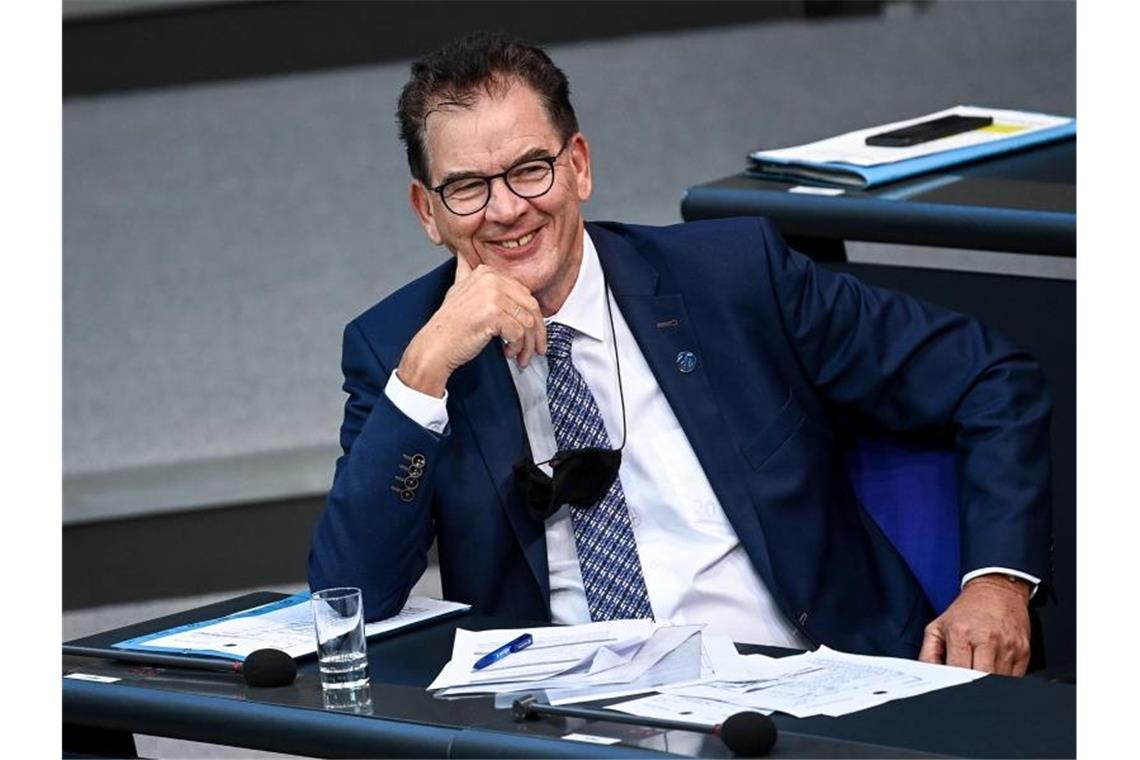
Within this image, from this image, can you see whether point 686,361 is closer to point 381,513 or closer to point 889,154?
point 381,513

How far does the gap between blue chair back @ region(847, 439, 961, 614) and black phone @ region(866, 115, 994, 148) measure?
2.71ft

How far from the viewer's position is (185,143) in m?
7.36

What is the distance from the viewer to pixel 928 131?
11.3 feet

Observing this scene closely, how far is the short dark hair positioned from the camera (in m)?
2.57

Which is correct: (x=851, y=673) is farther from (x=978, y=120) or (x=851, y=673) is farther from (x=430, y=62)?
(x=978, y=120)

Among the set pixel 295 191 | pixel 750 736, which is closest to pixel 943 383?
pixel 750 736

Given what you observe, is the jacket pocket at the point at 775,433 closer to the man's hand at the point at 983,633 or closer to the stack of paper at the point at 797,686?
the man's hand at the point at 983,633

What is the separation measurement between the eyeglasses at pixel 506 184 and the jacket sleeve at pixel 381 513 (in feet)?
0.91

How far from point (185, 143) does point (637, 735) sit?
5746 mm

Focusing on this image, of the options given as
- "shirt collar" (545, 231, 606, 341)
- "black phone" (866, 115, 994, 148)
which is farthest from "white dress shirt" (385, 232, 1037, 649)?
"black phone" (866, 115, 994, 148)

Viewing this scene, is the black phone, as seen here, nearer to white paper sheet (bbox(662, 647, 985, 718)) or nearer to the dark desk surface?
the dark desk surface

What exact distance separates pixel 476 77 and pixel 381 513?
54 cm

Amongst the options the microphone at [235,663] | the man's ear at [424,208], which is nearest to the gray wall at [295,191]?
the man's ear at [424,208]

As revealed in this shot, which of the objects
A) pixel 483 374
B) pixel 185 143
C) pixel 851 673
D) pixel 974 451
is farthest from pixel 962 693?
pixel 185 143
